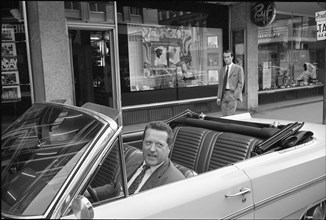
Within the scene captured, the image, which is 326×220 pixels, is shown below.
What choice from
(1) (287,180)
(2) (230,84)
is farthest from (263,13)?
(1) (287,180)

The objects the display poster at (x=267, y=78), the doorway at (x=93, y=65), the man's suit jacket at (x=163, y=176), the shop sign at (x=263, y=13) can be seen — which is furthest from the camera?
the display poster at (x=267, y=78)

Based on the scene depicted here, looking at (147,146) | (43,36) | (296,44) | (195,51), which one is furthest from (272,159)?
(296,44)

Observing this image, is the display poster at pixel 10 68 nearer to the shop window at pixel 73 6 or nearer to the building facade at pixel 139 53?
the building facade at pixel 139 53

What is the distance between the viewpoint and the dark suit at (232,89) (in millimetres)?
6668

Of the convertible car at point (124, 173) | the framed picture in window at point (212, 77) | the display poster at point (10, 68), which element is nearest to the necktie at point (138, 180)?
the convertible car at point (124, 173)

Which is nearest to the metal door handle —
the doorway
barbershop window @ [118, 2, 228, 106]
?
the doorway

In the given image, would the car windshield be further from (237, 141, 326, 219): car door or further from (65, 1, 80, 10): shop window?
(65, 1, 80, 10): shop window

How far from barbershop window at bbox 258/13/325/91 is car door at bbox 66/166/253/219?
1005 centimetres

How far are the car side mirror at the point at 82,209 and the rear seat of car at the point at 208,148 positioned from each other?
57.8 inches

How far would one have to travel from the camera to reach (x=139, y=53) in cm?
875

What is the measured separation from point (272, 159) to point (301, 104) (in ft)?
34.1

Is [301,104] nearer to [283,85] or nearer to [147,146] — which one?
[283,85]

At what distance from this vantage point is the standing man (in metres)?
6.67

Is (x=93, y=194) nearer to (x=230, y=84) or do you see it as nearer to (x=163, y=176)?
(x=163, y=176)
